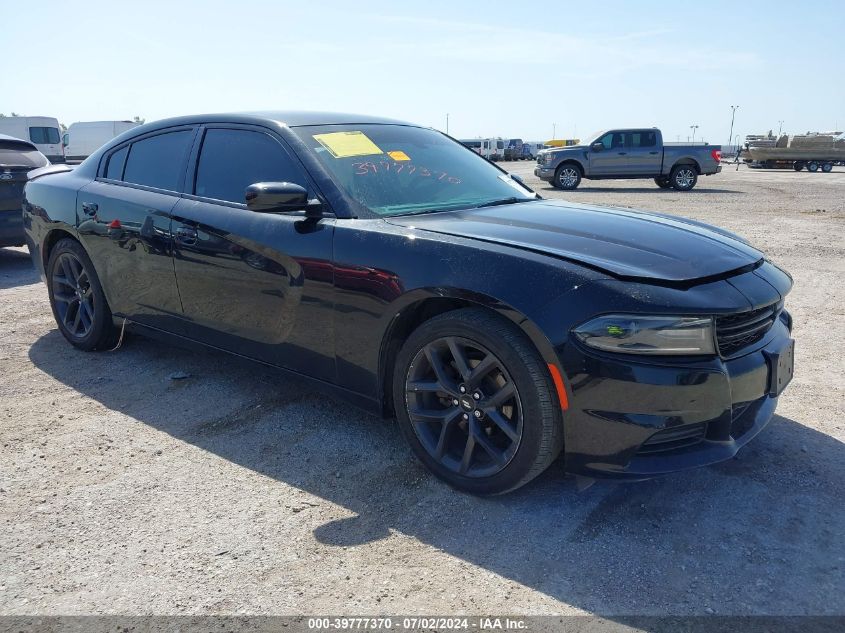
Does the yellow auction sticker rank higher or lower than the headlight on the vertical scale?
higher

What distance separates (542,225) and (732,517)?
4.65 feet

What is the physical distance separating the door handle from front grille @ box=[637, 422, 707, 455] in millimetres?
2517

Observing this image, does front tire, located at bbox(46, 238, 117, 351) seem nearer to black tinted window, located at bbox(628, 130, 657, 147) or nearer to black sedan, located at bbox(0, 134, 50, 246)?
black sedan, located at bbox(0, 134, 50, 246)

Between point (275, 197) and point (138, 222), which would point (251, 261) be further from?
point (138, 222)

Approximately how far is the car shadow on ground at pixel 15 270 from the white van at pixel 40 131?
66.4ft

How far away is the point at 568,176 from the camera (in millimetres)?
20422

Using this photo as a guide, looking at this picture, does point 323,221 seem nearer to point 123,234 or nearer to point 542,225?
point 542,225

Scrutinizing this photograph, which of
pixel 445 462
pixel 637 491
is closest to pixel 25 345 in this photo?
pixel 445 462

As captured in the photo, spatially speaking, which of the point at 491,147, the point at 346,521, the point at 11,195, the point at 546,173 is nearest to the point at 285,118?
the point at 346,521

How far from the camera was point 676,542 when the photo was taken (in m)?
2.46

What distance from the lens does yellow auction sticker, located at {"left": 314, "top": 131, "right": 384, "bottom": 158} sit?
3379 millimetres

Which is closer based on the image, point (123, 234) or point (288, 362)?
point (288, 362)

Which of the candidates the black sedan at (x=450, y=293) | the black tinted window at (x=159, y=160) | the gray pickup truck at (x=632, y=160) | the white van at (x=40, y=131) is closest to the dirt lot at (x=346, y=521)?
the black sedan at (x=450, y=293)

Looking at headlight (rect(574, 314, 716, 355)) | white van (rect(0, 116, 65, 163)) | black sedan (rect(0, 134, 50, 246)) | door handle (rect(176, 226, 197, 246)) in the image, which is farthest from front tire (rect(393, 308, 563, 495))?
white van (rect(0, 116, 65, 163))
